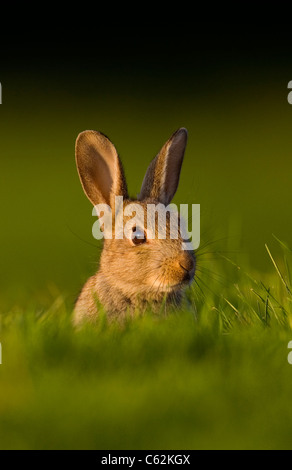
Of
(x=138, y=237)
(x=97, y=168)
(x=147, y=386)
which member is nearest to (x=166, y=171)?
(x=97, y=168)

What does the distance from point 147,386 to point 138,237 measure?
1.97 m

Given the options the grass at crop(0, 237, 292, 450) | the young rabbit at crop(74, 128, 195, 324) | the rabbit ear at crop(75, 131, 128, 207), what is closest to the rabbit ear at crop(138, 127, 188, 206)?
the young rabbit at crop(74, 128, 195, 324)

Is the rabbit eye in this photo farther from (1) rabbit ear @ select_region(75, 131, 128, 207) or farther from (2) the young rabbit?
(1) rabbit ear @ select_region(75, 131, 128, 207)

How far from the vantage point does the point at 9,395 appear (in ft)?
11.0

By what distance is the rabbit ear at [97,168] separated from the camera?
5516 mm

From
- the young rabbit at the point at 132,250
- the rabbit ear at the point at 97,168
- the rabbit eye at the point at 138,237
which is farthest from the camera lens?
the rabbit ear at the point at 97,168

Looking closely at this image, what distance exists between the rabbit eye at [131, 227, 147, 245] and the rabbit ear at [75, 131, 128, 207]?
41 centimetres

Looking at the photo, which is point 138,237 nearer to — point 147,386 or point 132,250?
point 132,250

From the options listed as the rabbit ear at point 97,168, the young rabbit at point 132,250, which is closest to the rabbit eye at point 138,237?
the young rabbit at point 132,250

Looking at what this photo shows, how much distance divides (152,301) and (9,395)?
6.21 ft

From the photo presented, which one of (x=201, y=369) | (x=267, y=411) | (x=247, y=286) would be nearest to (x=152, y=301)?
(x=247, y=286)

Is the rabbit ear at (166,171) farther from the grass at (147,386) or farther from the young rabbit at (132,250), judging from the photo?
the grass at (147,386)

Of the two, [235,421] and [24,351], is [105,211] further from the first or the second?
[235,421]

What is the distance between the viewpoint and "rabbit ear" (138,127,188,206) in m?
5.55
